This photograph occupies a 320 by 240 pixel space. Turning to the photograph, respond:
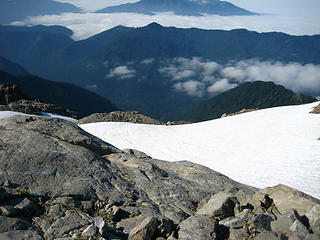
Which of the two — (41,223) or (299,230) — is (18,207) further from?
(299,230)

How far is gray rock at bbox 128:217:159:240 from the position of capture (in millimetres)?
6938

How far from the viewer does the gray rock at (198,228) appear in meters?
7.11

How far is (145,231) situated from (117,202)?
2.18 meters

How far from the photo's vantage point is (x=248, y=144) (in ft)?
98.7

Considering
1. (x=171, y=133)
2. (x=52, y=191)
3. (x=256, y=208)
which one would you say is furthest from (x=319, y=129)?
(x=52, y=191)

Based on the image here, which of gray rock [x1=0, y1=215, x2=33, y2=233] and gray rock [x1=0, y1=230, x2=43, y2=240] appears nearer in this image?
gray rock [x1=0, y1=230, x2=43, y2=240]

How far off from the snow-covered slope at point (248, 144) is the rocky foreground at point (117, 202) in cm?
1071

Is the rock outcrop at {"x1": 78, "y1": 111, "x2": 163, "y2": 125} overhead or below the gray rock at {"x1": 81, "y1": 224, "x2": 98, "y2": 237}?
below

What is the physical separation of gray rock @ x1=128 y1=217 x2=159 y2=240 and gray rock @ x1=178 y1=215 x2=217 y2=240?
687 mm

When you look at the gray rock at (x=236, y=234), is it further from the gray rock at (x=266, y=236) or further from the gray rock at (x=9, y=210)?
the gray rock at (x=9, y=210)

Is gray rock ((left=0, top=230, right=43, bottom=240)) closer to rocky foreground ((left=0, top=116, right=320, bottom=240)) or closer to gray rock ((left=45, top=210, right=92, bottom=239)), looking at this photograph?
rocky foreground ((left=0, top=116, right=320, bottom=240))

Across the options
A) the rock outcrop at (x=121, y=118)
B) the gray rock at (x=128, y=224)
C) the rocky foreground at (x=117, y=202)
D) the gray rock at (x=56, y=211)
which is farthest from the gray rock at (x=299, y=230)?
the rock outcrop at (x=121, y=118)

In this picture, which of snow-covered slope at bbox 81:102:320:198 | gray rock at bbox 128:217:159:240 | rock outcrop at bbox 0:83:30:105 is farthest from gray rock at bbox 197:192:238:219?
rock outcrop at bbox 0:83:30:105

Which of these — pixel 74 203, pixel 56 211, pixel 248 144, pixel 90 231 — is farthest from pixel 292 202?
pixel 248 144
